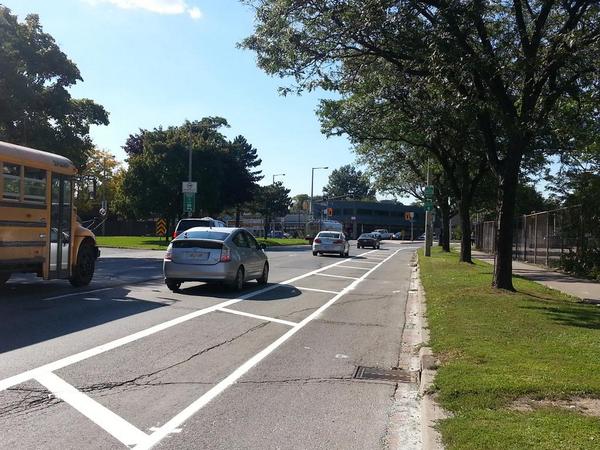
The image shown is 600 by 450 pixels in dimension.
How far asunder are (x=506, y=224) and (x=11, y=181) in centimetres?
1096

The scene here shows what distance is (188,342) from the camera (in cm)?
865

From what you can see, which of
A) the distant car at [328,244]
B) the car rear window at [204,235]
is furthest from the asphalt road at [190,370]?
the distant car at [328,244]

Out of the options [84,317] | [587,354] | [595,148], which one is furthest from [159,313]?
[595,148]

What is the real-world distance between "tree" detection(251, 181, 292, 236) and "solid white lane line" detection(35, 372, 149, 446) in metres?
90.3

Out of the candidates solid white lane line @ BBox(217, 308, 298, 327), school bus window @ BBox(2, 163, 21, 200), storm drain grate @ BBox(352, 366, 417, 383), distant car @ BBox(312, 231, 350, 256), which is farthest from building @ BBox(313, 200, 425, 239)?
storm drain grate @ BBox(352, 366, 417, 383)

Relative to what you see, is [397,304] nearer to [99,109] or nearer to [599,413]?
[599,413]

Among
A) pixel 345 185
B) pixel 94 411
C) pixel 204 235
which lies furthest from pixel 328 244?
pixel 345 185

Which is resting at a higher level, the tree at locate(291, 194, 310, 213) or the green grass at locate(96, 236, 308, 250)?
the tree at locate(291, 194, 310, 213)

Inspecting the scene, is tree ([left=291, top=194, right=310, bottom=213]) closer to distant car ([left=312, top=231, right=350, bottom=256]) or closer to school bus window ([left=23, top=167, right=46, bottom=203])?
distant car ([left=312, top=231, right=350, bottom=256])

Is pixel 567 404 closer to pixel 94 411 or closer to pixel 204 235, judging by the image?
pixel 94 411

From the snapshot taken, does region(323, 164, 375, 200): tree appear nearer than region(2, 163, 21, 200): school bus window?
No

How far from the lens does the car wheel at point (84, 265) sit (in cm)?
1432

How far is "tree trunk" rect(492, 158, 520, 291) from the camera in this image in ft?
47.5

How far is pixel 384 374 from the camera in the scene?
7.41 meters
